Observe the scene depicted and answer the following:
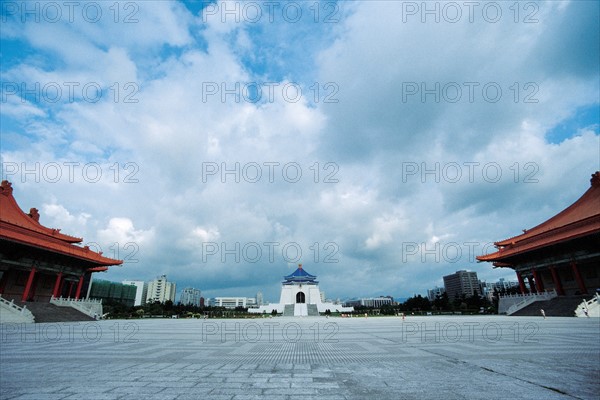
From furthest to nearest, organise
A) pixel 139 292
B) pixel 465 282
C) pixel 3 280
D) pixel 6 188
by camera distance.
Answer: pixel 465 282
pixel 139 292
pixel 6 188
pixel 3 280

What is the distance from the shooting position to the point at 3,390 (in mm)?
4180

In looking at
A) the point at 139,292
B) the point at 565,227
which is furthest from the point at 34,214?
the point at 139,292

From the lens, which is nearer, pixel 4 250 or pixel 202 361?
pixel 202 361

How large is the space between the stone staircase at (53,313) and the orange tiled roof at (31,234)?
5155 millimetres

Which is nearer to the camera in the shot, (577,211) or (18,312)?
(18,312)

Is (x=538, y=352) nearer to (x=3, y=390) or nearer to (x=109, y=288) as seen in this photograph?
(x=3, y=390)

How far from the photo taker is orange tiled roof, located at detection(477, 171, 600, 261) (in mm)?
28469

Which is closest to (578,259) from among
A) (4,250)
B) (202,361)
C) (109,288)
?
(202,361)

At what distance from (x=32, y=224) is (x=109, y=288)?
232ft

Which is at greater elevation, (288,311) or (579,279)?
(579,279)

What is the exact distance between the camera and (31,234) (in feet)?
101

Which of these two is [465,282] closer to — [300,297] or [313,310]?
[300,297]

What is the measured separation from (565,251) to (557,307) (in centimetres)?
672

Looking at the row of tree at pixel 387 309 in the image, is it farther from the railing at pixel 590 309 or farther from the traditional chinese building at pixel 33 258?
the railing at pixel 590 309
